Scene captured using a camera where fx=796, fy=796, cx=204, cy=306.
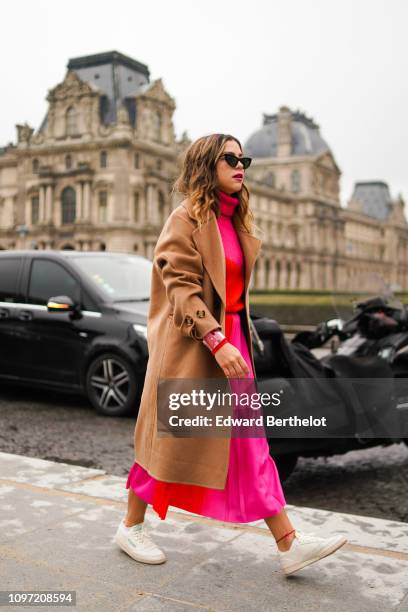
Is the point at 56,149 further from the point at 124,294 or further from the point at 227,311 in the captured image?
the point at 227,311

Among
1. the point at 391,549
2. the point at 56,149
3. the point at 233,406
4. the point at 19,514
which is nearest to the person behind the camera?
the point at 233,406

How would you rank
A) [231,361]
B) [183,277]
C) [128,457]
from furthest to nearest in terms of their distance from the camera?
1. [128,457]
2. [183,277]
3. [231,361]

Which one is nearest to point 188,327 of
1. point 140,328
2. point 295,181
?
point 140,328

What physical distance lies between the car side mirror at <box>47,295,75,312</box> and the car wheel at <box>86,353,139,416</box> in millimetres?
537

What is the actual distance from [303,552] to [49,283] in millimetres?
5320

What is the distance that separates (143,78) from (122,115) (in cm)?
900


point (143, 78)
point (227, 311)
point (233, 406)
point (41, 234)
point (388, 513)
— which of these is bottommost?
point (388, 513)

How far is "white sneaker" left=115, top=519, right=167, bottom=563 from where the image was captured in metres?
3.06

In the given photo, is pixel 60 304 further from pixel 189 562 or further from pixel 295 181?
pixel 295 181

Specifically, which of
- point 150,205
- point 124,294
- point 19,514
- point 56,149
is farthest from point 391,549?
point 56,149

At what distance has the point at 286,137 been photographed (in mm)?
97688

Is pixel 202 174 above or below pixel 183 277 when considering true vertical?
above

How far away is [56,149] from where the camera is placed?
65.1m

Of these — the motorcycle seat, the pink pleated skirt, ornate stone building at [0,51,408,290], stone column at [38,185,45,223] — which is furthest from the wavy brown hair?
stone column at [38,185,45,223]
